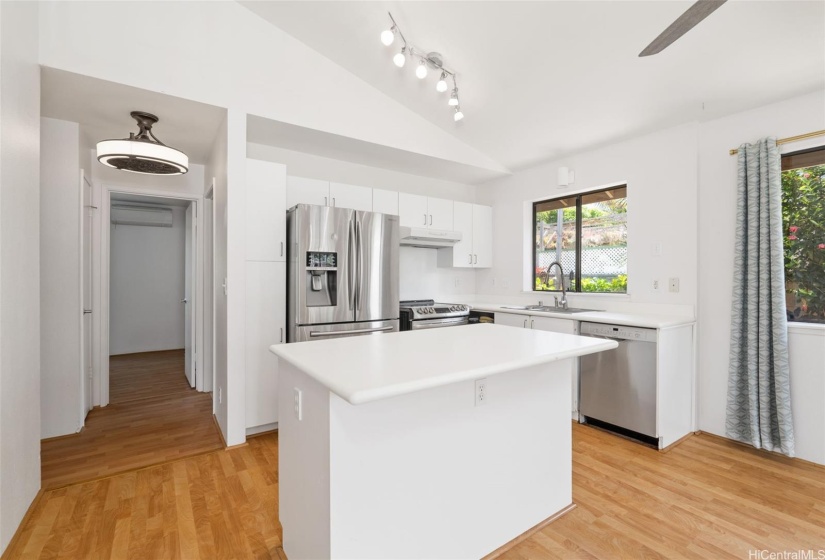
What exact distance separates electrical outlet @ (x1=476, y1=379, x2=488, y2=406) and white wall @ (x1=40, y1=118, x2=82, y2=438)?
10.6 feet

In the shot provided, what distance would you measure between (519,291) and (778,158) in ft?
7.80

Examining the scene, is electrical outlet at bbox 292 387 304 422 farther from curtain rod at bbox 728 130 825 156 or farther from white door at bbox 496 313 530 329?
curtain rod at bbox 728 130 825 156

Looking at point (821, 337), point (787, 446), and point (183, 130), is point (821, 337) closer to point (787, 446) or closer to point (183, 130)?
point (787, 446)

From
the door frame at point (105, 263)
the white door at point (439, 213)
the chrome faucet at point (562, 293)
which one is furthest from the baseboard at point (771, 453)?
the door frame at point (105, 263)

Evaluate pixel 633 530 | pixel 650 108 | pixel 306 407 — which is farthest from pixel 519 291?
pixel 306 407

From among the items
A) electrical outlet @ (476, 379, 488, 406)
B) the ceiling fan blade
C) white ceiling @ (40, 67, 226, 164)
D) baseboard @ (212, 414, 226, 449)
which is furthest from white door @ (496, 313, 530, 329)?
white ceiling @ (40, 67, 226, 164)

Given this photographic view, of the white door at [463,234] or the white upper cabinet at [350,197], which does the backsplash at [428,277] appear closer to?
the white door at [463,234]

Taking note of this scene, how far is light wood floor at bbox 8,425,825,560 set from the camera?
5.64ft

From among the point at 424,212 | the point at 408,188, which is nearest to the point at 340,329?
the point at 424,212

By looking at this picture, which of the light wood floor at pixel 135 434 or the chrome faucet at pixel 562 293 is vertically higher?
the chrome faucet at pixel 562 293

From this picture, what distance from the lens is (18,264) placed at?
5.91 feet

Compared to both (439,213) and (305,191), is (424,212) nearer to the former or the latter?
(439,213)

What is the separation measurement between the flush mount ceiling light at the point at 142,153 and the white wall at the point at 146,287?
12.3 ft

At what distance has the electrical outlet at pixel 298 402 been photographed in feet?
4.69
